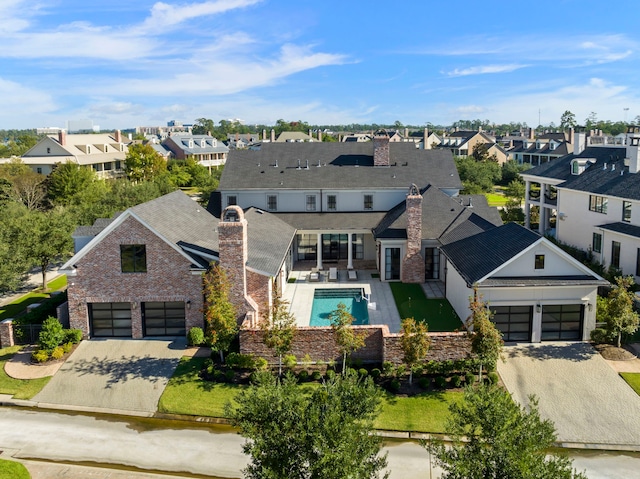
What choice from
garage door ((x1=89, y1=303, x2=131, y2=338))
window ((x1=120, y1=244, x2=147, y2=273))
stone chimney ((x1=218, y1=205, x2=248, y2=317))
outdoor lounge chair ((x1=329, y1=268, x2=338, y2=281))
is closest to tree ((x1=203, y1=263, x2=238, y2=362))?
stone chimney ((x1=218, y1=205, x2=248, y2=317))

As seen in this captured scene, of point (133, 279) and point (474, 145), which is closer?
point (133, 279)

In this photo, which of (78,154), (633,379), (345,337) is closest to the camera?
(345,337)

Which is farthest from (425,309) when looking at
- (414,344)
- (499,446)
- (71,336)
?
(499,446)

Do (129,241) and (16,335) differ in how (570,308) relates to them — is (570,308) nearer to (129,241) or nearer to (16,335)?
(129,241)

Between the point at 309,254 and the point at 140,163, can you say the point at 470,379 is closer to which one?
the point at 309,254

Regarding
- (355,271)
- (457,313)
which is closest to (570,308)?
(457,313)

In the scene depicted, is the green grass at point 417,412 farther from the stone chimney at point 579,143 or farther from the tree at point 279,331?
the stone chimney at point 579,143

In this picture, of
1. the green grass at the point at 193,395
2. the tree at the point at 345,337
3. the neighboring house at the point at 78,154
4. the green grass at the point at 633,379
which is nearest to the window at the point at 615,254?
the green grass at the point at 633,379
